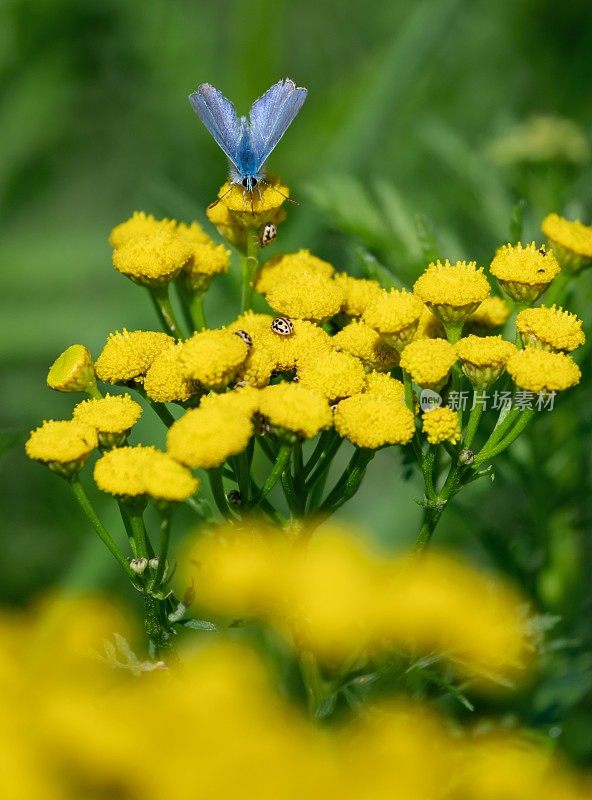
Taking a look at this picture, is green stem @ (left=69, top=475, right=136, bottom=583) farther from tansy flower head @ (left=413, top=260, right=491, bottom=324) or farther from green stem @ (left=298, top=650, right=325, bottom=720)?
tansy flower head @ (left=413, top=260, right=491, bottom=324)

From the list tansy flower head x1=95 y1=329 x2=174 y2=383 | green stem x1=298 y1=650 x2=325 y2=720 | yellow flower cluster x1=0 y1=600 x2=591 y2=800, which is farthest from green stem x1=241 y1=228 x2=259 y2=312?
yellow flower cluster x1=0 y1=600 x2=591 y2=800

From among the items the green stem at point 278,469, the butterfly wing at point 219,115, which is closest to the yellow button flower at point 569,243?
the butterfly wing at point 219,115

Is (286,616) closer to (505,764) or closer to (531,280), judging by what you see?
(505,764)

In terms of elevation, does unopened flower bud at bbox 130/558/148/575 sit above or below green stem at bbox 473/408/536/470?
above

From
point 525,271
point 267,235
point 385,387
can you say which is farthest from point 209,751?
point 267,235

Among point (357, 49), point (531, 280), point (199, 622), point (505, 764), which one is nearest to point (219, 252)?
point (531, 280)

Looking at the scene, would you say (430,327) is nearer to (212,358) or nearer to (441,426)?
(441,426)
